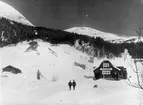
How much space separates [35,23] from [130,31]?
2043 millimetres

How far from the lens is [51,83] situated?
15.6 ft

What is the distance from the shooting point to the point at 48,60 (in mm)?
4906

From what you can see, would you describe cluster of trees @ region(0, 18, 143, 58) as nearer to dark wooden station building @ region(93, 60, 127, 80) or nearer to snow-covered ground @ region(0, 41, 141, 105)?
snow-covered ground @ region(0, 41, 141, 105)

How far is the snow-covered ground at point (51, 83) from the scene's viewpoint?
3.59 m

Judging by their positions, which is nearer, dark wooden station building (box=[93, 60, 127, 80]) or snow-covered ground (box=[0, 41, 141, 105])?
snow-covered ground (box=[0, 41, 141, 105])

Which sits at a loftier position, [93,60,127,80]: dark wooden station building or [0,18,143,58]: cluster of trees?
[0,18,143,58]: cluster of trees

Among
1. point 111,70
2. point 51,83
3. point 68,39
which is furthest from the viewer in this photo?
point 111,70

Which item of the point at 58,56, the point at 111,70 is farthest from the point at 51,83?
the point at 111,70

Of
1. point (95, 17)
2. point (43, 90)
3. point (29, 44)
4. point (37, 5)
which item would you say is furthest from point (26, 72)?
point (95, 17)

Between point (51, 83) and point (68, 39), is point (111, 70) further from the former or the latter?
point (51, 83)

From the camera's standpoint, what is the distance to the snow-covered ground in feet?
11.8

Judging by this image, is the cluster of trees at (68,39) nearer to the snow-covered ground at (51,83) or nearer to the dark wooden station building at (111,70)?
the snow-covered ground at (51,83)

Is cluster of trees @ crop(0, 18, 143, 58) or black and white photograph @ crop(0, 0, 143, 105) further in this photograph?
cluster of trees @ crop(0, 18, 143, 58)

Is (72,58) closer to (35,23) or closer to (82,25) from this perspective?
(82,25)
